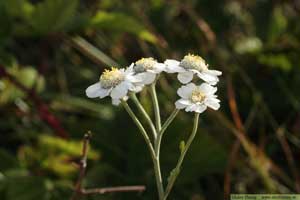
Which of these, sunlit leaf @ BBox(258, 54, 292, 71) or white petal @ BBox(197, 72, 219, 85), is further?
sunlit leaf @ BBox(258, 54, 292, 71)

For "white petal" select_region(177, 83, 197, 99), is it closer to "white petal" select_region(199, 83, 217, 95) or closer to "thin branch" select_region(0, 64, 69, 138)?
"white petal" select_region(199, 83, 217, 95)

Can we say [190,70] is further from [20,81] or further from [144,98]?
[20,81]

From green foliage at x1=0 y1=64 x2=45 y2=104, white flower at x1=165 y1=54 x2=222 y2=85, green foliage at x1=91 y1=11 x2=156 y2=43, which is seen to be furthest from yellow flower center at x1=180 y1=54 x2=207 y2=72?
green foliage at x1=0 y1=64 x2=45 y2=104

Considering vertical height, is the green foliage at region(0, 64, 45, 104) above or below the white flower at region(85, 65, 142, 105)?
above

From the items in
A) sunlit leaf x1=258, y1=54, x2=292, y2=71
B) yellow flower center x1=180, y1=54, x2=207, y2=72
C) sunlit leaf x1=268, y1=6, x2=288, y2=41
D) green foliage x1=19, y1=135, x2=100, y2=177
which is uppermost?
sunlit leaf x1=268, y1=6, x2=288, y2=41

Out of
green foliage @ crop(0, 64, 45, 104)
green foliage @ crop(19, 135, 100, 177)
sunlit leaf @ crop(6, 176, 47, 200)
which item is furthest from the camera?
green foliage @ crop(0, 64, 45, 104)

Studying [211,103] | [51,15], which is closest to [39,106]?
[51,15]

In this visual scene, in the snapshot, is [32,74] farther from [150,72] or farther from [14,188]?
[150,72]
